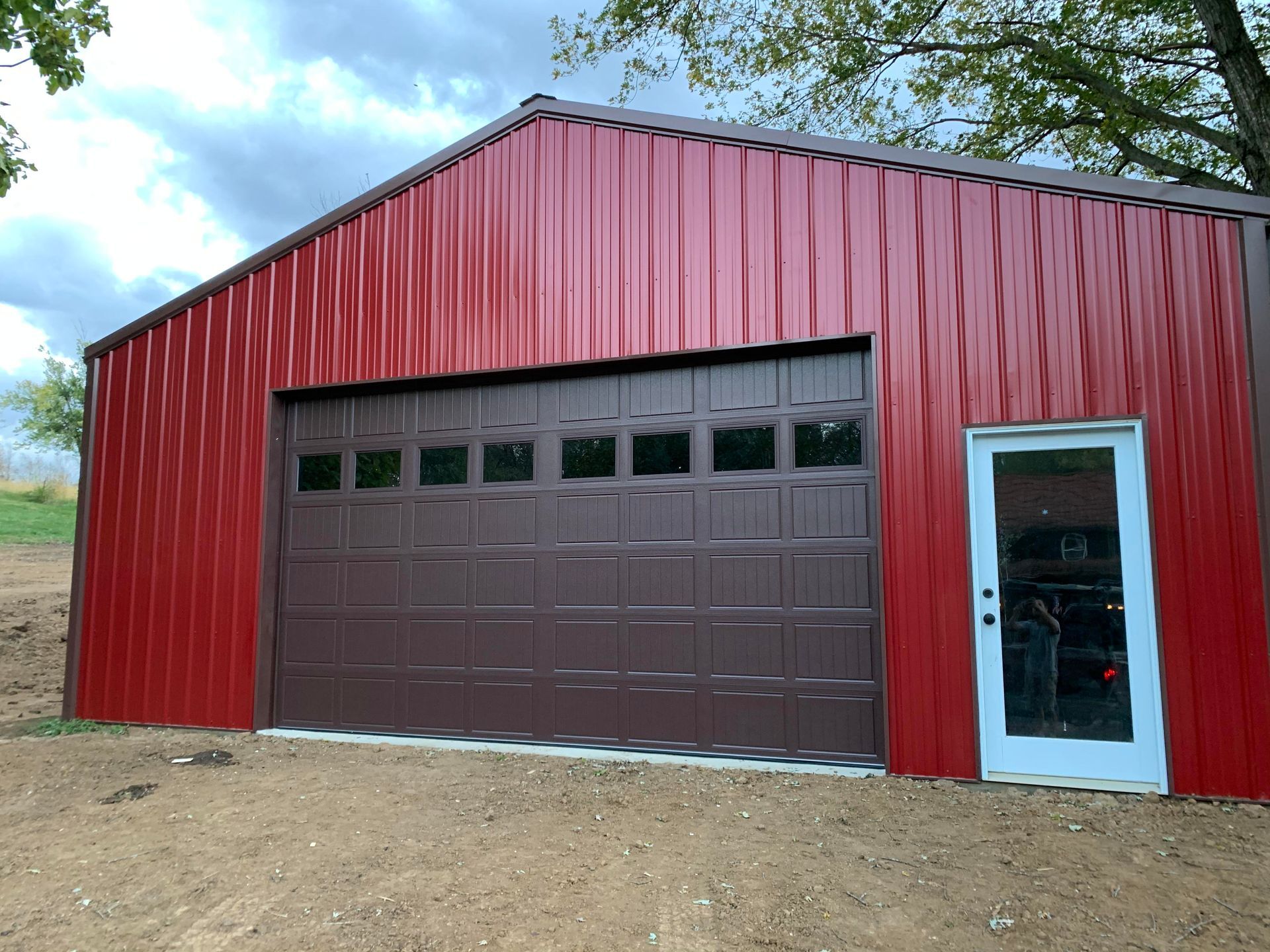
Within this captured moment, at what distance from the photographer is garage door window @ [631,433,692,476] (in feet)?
20.0

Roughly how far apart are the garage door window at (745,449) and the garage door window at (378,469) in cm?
291

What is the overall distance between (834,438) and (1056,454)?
4.72 ft

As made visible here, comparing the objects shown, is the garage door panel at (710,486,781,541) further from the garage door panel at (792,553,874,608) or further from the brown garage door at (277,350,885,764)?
the garage door panel at (792,553,874,608)

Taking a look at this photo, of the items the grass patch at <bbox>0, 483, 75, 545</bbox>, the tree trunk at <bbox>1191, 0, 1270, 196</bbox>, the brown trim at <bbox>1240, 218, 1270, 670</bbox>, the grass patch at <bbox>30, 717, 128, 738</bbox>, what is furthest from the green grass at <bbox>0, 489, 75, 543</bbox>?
the tree trunk at <bbox>1191, 0, 1270, 196</bbox>

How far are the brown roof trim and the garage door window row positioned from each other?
189cm

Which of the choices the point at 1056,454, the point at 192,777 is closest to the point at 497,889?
the point at 192,777

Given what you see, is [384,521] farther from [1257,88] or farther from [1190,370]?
[1257,88]

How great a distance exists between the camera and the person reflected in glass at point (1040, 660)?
490 cm

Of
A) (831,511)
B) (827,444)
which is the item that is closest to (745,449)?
(827,444)

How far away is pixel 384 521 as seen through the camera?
690 cm

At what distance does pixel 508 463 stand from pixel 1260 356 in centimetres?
524

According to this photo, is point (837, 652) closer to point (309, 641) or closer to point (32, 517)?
point (309, 641)

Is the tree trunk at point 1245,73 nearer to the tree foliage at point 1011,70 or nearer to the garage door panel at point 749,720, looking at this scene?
the tree foliage at point 1011,70

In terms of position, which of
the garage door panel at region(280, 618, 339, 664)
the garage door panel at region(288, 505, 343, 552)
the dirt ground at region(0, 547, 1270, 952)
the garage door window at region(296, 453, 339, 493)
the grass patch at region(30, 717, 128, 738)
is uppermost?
the garage door window at region(296, 453, 339, 493)
